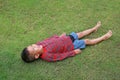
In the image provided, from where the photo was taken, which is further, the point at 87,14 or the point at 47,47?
the point at 87,14

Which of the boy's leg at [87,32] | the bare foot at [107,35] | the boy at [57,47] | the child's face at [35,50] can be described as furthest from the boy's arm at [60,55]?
the bare foot at [107,35]

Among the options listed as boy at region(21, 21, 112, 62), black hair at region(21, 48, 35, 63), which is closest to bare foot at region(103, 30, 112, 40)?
boy at region(21, 21, 112, 62)

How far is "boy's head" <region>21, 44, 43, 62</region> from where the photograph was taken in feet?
12.7

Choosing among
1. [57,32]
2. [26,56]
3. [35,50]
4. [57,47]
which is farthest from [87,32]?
[26,56]

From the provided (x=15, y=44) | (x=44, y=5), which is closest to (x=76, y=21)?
(x=44, y=5)

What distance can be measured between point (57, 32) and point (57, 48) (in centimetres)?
57

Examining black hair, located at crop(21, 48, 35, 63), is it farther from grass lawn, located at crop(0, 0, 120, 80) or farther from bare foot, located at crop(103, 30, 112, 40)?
bare foot, located at crop(103, 30, 112, 40)

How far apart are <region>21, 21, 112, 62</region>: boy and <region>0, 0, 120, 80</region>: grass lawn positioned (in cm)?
8

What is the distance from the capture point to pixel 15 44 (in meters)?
4.37

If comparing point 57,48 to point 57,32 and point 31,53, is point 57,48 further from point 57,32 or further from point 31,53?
point 57,32

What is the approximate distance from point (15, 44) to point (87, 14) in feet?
4.66

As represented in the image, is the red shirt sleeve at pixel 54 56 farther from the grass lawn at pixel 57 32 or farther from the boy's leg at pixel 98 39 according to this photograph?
the boy's leg at pixel 98 39

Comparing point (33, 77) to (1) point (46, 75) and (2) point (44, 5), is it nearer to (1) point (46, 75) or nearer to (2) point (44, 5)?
(1) point (46, 75)

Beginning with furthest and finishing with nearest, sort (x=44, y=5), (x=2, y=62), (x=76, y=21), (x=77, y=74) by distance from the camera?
(x=44, y=5) → (x=76, y=21) → (x=2, y=62) → (x=77, y=74)
